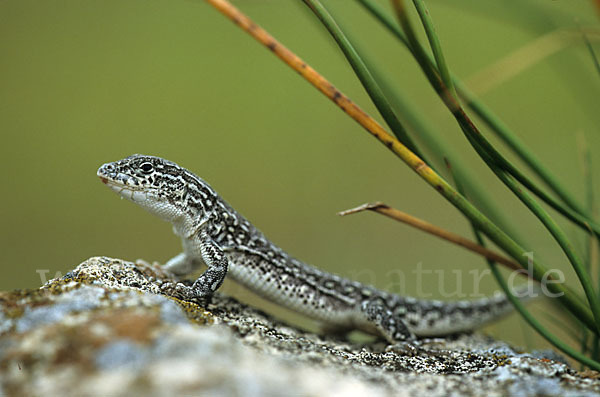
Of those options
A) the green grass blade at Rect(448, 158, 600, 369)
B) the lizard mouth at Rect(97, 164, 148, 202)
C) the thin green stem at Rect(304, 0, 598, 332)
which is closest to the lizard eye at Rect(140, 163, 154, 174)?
the lizard mouth at Rect(97, 164, 148, 202)

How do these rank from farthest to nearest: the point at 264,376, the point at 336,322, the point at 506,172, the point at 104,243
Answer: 1. the point at 104,243
2. the point at 336,322
3. the point at 506,172
4. the point at 264,376

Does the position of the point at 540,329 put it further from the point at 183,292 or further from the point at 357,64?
the point at 183,292

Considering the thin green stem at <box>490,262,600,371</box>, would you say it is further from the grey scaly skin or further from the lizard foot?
the lizard foot

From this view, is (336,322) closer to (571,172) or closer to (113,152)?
(113,152)

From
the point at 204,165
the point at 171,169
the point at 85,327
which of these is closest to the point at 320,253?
the point at 204,165

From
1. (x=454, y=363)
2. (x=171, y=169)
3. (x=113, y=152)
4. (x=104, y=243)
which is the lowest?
(x=454, y=363)

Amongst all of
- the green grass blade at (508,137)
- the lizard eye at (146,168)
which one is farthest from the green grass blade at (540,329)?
the lizard eye at (146,168)

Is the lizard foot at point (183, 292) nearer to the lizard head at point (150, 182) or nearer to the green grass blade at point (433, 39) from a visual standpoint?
the lizard head at point (150, 182)

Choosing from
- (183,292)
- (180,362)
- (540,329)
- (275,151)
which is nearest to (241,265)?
(183,292)
